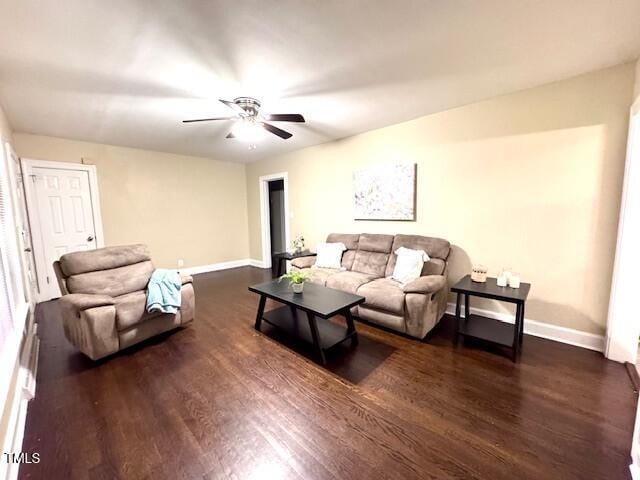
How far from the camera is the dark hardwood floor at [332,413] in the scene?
1372 mm

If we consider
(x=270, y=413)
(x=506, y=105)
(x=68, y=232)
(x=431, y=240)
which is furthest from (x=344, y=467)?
(x=68, y=232)

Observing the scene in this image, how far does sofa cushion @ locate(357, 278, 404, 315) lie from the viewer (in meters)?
2.63

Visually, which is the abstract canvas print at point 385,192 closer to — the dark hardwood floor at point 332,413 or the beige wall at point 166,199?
the dark hardwood floor at point 332,413

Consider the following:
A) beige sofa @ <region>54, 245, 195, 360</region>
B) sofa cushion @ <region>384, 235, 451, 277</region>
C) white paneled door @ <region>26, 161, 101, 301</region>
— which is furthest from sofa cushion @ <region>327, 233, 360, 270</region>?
white paneled door @ <region>26, 161, 101, 301</region>

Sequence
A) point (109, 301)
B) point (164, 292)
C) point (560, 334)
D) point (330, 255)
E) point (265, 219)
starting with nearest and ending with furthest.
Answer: point (109, 301) → point (560, 334) → point (164, 292) → point (330, 255) → point (265, 219)

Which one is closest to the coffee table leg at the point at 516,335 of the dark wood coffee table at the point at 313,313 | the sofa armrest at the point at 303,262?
the dark wood coffee table at the point at 313,313

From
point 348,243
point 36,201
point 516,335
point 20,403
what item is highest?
point 36,201

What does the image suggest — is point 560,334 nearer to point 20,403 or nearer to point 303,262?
point 303,262

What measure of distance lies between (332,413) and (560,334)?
7.93 feet

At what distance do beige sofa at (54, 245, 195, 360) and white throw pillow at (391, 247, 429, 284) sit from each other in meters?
2.39

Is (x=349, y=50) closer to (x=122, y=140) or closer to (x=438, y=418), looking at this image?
(x=438, y=418)

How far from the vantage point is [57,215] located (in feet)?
12.9

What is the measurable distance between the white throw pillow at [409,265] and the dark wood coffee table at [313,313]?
0.73 metres

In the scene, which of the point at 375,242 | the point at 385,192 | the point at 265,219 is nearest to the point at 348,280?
the point at 375,242
